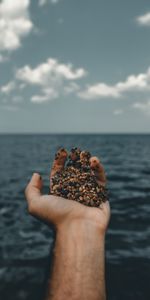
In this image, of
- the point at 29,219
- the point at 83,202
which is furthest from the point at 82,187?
the point at 29,219

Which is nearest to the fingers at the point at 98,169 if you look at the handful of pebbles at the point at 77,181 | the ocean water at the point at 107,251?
the handful of pebbles at the point at 77,181

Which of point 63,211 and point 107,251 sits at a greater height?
point 63,211

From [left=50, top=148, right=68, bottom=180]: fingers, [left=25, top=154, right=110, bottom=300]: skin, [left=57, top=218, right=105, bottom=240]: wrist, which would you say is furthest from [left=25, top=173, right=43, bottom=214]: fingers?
[left=57, top=218, right=105, bottom=240]: wrist

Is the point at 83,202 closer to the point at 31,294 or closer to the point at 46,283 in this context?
the point at 46,283

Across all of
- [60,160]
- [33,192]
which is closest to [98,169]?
[60,160]

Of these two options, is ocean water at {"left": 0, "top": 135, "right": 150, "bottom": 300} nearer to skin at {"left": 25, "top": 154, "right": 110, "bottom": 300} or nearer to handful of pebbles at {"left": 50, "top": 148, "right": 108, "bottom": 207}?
handful of pebbles at {"left": 50, "top": 148, "right": 108, "bottom": 207}

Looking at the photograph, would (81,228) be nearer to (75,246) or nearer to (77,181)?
(75,246)
